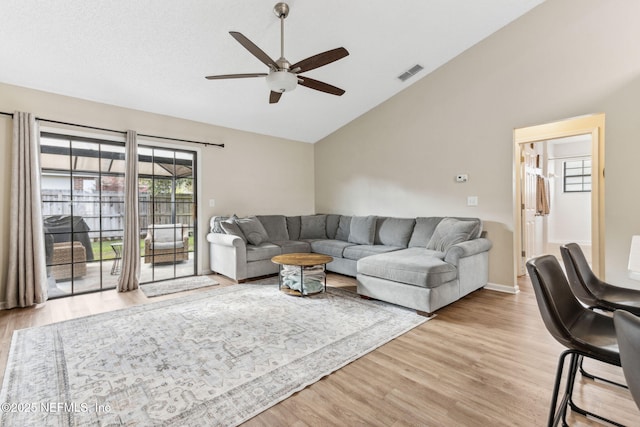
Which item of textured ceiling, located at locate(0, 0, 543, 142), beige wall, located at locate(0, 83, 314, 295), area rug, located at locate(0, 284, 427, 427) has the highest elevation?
textured ceiling, located at locate(0, 0, 543, 142)

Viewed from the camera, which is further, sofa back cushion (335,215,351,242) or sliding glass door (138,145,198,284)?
sofa back cushion (335,215,351,242)

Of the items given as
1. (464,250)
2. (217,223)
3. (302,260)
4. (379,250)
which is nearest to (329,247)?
(379,250)

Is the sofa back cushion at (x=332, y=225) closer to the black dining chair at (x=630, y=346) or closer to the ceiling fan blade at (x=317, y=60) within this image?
the ceiling fan blade at (x=317, y=60)

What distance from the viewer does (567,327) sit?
1477 millimetres

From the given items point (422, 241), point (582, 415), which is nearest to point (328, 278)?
point (422, 241)

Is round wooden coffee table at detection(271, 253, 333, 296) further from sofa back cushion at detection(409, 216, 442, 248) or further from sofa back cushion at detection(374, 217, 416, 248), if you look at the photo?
sofa back cushion at detection(409, 216, 442, 248)

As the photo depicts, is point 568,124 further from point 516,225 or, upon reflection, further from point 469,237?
point 469,237

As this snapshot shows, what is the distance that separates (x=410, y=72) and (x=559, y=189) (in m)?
6.20

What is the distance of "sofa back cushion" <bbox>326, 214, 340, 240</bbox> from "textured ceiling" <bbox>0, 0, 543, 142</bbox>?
2.28 meters

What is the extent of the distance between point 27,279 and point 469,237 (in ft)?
17.2

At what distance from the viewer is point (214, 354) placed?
2.27 m

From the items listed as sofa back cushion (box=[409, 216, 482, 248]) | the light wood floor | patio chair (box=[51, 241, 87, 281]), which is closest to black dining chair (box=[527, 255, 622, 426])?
the light wood floor

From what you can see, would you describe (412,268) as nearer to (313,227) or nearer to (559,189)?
(313,227)

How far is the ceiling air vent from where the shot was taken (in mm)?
4254
